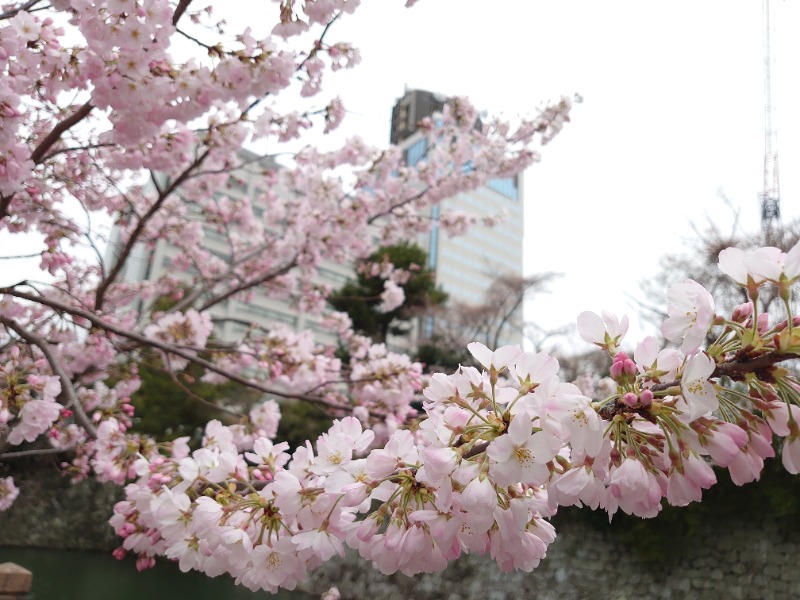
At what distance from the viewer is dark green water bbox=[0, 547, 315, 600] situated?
6375 mm

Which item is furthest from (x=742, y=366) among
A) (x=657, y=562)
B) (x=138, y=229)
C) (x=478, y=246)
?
(x=478, y=246)

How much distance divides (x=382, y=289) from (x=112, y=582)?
874 centimetres

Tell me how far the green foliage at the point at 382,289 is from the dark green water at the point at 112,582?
703 cm

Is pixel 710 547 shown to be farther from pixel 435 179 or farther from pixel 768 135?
pixel 768 135

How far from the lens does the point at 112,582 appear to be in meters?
7.25

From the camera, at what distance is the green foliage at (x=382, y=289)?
14156 millimetres

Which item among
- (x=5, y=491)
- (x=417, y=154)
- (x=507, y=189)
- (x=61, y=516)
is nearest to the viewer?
(x=5, y=491)

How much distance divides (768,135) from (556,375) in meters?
12.8

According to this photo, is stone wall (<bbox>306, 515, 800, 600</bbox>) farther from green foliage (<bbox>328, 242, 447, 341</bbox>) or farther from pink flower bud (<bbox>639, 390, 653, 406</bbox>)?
green foliage (<bbox>328, 242, 447, 341</bbox>)

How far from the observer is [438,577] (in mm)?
7438

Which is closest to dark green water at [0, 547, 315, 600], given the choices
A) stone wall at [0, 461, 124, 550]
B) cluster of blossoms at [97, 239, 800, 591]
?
stone wall at [0, 461, 124, 550]

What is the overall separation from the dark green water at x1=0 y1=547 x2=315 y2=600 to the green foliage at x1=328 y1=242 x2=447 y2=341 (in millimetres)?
7029

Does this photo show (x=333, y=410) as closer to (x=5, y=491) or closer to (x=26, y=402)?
(x=26, y=402)

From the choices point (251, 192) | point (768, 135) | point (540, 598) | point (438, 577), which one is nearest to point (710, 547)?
point (540, 598)
